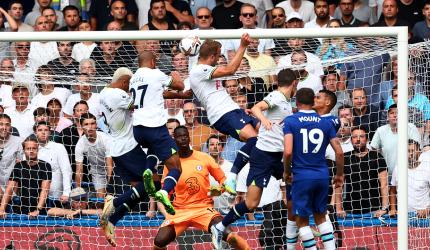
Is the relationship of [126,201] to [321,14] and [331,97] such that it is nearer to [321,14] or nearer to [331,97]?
[331,97]

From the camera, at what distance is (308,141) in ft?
51.3

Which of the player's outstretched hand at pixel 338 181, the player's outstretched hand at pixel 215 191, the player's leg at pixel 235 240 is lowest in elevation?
the player's leg at pixel 235 240

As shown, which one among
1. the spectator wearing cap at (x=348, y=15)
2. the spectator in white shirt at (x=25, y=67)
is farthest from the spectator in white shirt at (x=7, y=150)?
the spectator wearing cap at (x=348, y=15)

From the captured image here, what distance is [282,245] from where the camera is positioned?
1708cm

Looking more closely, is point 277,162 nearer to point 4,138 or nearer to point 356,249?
point 356,249

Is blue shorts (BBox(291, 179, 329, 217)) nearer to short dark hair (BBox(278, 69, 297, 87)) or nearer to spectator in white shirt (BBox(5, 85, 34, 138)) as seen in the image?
short dark hair (BBox(278, 69, 297, 87))

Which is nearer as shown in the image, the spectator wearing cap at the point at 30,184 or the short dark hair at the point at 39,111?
the spectator wearing cap at the point at 30,184

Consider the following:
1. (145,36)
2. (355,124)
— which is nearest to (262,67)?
(355,124)

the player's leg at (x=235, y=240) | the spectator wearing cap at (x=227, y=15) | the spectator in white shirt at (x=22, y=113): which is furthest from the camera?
the spectator wearing cap at (x=227, y=15)

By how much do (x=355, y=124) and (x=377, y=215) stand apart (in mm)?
1090

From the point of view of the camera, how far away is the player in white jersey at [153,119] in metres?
15.6

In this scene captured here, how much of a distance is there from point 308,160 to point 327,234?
0.82 metres

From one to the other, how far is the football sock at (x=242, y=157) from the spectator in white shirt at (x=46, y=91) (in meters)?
2.67

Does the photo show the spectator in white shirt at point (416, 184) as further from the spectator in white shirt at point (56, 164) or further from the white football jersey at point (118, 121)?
the spectator in white shirt at point (56, 164)
